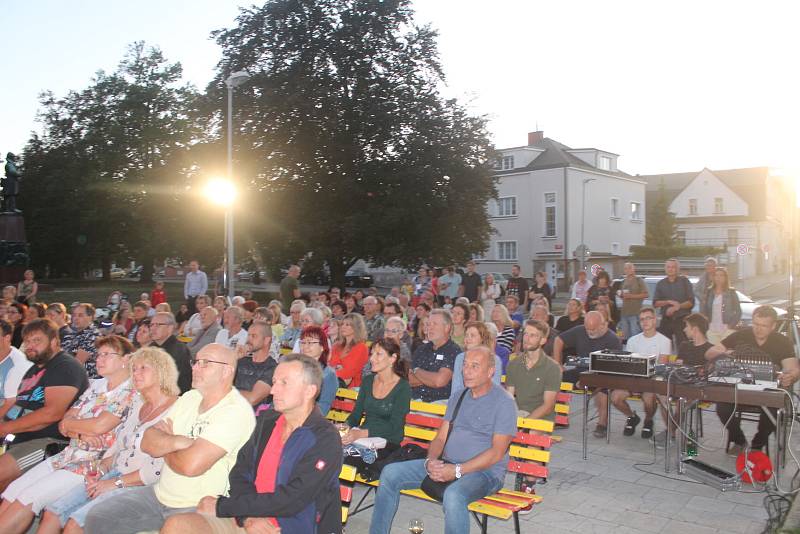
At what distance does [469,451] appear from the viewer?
482 cm

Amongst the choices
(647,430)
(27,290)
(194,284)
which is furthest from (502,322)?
(27,290)

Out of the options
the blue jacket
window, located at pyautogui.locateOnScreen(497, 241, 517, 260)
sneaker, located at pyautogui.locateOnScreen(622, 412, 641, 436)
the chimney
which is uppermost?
the chimney

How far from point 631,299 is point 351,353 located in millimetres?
6896

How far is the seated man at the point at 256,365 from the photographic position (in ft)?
21.4

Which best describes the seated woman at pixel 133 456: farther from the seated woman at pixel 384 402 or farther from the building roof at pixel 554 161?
the building roof at pixel 554 161

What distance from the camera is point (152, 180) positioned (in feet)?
132

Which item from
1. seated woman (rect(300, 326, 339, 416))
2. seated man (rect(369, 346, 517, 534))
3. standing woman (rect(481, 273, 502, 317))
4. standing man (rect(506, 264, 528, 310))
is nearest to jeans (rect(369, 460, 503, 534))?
seated man (rect(369, 346, 517, 534))

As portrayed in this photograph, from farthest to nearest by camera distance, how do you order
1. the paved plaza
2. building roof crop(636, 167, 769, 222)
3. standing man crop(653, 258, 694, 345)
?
1. building roof crop(636, 167, 769, 222)
2. standing man crop(653, 258, 694, 345)
3. the paved plaza

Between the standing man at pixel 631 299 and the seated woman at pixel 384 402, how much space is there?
7.90 meters

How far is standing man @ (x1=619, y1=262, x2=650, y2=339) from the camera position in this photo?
1235 centimetres

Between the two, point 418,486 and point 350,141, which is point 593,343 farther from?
point 350,141

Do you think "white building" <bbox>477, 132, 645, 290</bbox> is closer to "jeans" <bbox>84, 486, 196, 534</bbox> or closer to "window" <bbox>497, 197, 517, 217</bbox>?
"window" <bbox>497, 197, 517, 217</bbox>

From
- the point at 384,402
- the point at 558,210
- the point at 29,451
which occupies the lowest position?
the point at 29,451

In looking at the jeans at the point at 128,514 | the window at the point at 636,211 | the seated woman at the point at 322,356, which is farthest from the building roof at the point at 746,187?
the jeans at the point at 128,514
